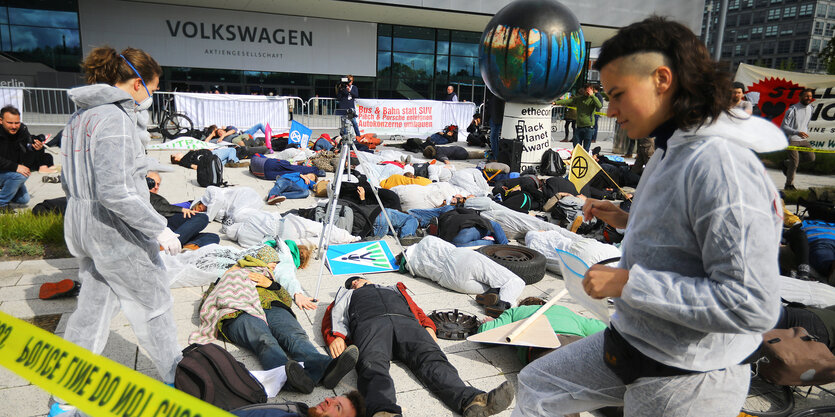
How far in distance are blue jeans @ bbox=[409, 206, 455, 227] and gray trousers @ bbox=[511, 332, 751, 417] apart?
524 centimetres

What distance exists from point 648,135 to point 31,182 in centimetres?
1104

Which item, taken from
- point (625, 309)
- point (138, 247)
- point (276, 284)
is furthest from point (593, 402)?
point (276, 284)

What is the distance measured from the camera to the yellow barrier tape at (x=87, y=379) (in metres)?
1.50

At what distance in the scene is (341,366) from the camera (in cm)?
329

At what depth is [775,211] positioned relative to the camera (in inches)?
54.7

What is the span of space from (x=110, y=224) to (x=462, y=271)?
329 cm

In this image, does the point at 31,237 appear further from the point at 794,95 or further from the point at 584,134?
the point at 794,95

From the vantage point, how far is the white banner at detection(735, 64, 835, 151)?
12148mm

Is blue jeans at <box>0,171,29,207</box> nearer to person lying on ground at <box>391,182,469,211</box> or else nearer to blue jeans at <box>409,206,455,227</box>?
person lying on ground at <box>391,182,469,211</box>

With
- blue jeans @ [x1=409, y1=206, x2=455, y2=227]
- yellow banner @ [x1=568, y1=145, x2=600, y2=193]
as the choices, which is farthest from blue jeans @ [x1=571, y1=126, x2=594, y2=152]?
blue jeans @ [x1=409, y1=206, x2=455, y2=227]

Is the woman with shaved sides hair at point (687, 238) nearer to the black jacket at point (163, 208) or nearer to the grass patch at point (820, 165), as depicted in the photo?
the black jacket at point (163, 208)

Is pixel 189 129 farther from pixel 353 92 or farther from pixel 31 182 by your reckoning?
pixel 31 182

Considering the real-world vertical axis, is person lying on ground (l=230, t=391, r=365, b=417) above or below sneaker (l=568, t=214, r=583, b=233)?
A: below

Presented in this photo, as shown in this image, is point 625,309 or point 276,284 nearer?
point 625,309
